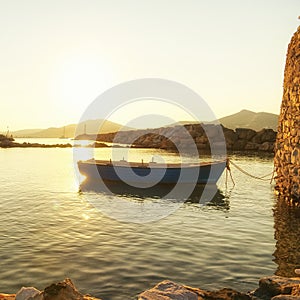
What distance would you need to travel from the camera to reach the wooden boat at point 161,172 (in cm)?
3123

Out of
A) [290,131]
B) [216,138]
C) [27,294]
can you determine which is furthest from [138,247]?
[216,138]

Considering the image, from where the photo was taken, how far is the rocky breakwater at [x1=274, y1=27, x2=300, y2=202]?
19.0 metres

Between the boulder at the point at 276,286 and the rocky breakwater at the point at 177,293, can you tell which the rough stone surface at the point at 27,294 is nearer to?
the rocky breakwater at the point at 177,293

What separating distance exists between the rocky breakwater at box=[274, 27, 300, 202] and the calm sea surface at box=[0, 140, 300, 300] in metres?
1.77

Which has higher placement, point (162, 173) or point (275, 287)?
point (162, 173)

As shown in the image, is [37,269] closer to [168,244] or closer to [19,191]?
[168,244]

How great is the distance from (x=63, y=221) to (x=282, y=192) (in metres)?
14.1

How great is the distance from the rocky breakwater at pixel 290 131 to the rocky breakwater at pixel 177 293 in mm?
11868

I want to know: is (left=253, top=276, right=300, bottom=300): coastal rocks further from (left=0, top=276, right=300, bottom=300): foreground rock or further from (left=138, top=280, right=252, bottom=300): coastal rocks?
(left=138, top=280, right=252, bottom=300): coastal rocks

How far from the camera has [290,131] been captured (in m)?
19.9

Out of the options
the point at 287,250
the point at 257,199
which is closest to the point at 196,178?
the point at 257,199

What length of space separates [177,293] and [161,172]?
24054mm

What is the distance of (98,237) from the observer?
14.1 m

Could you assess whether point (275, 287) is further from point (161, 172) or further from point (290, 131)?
point (161, 172)
